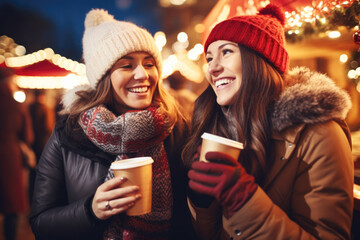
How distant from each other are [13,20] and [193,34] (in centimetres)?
1825

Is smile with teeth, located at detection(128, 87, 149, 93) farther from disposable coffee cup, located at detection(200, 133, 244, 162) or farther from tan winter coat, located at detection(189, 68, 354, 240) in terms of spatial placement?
tan winter coat, located at detection(189, 68, 354, 240)

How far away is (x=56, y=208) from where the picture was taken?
199 cm

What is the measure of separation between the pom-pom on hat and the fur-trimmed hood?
1.32 meters

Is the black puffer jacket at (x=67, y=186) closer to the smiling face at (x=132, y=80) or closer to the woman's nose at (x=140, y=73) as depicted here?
the smiling face at (x=132, y=80)

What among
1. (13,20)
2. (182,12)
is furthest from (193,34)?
(13,20)

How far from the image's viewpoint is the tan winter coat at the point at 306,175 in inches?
57.4

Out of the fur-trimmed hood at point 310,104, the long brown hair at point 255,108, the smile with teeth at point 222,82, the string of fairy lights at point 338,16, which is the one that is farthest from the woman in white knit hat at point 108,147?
the string of fairy lights at point 338,16

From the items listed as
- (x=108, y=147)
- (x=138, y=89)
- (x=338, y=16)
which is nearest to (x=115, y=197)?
(x=108, y=147)

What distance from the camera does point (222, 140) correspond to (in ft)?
4.93

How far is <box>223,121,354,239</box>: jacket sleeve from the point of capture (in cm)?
144

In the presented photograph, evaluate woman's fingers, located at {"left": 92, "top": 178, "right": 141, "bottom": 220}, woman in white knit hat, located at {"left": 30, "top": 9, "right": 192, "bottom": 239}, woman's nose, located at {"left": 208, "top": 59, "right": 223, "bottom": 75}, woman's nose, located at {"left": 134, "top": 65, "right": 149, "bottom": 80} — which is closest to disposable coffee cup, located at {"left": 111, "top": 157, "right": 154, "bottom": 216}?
woman's fingers, located at {"left": 92, "top": 178, "right": 141, "bottom": 220}

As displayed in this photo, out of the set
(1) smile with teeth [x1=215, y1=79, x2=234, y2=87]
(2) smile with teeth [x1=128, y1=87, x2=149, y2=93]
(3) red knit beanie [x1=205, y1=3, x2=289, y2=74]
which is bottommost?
(1) smile with teeth [x1=215, y1=79, x2=234, y2=87]

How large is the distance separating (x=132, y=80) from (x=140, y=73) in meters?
0.10

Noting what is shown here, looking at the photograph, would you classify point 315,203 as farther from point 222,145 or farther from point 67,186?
point 67,186
